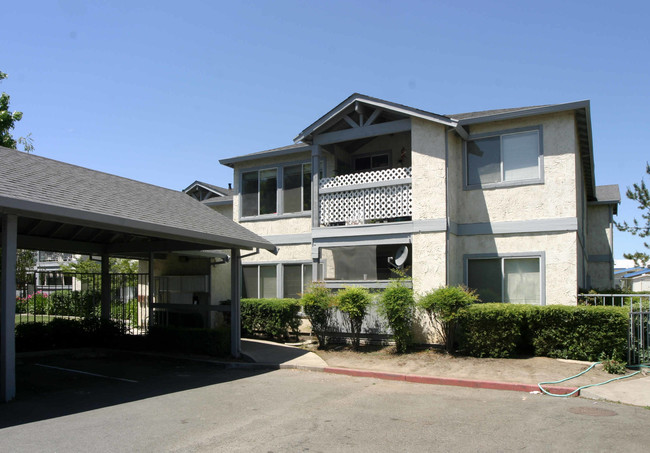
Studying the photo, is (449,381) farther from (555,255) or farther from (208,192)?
(208,192)

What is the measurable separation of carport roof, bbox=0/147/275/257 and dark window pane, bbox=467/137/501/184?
21.0 ft

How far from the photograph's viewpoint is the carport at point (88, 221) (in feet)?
28.5

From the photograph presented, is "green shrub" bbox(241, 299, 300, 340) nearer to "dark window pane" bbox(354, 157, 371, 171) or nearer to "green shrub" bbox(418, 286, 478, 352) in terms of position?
"green shrub" bbox(418, 286, 478, 352)

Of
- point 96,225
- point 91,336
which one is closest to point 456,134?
point 96,225

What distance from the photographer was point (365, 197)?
15.8 m

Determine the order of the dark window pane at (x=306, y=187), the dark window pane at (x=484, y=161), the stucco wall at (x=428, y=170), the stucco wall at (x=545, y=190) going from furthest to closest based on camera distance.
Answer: the dark window pane at (x=306, y=187) < the dark window pane at (x=484, y=161) < the stucco wall at (x=428, y=170) < the stucco wall at (x=545, y=190)

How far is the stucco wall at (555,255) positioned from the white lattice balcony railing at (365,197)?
271 centimetres

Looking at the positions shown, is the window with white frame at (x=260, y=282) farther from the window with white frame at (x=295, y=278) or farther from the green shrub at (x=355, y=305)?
the green shrub at (x=355, y=305)

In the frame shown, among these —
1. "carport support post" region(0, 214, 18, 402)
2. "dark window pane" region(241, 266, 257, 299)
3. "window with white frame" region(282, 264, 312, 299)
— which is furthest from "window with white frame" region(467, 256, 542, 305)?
"carport support post" region(0, 214, 18, 402)

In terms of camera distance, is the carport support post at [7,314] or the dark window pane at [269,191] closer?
the carport support post at [7,314]

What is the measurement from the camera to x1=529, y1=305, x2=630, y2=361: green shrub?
11.3 metres

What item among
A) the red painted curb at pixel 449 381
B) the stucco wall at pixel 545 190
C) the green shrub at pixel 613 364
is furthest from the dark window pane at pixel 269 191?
the green shrub at pixel 613 364

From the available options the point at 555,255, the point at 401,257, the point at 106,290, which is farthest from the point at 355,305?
the point at 106,290

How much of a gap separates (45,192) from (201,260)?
10.6 metres
